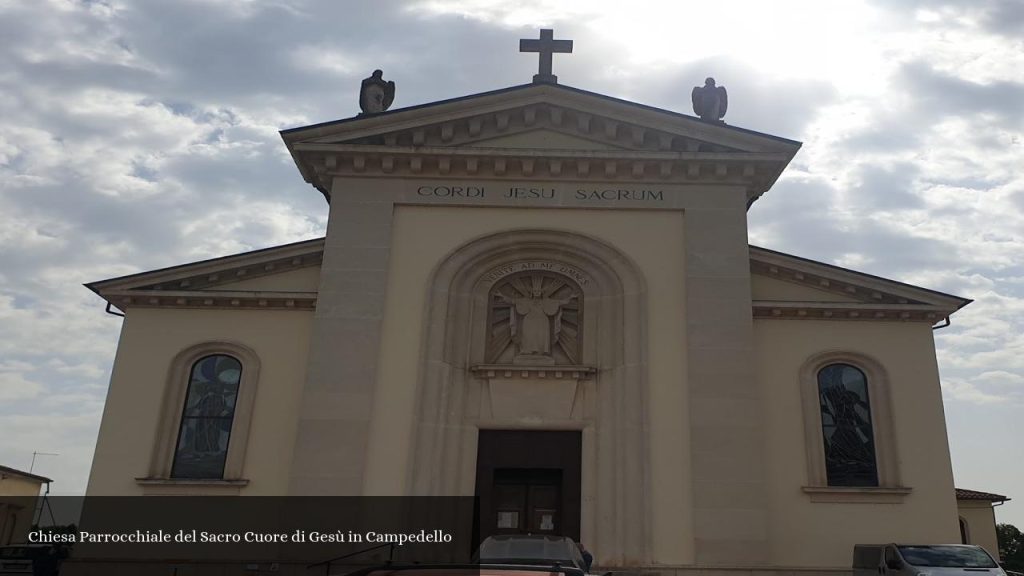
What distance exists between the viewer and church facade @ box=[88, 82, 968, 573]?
16.7 meters

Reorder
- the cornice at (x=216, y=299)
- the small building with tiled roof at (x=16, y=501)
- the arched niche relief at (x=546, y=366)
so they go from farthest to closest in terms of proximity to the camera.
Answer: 1. the small building with tiled roof at (x=16, y=501)
2. the cornice at (x=216, y=299)
3. the arched niche relief at (x=546, y=366)

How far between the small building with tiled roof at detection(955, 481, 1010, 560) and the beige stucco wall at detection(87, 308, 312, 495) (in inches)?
985

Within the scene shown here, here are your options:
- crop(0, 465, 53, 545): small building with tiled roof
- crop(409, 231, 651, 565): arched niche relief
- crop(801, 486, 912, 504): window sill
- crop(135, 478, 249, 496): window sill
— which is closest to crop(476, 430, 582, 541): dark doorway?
crop(409, 231, 651, 565): arched niche relief

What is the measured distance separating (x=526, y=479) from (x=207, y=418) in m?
7.31

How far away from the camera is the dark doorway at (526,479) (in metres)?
17.0

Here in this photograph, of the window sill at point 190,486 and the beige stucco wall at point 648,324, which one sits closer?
the beige stucco wall at point 648,324

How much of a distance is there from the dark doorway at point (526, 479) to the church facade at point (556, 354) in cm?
5

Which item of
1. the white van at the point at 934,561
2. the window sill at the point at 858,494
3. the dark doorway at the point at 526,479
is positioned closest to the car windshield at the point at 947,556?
the white van at the point at 934,561

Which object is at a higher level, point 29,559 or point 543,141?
point 543,141

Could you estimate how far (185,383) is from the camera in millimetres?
18766

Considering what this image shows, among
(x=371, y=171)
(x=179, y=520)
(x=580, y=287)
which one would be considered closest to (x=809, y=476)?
(x=580, y=287)

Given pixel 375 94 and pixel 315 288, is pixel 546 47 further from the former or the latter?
pixel 315 288

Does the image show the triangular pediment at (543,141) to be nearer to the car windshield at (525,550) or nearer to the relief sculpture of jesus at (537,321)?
the relief sculpture of jesus at (537,321)

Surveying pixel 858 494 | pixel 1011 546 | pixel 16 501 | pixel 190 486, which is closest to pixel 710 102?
pixel 858 494
